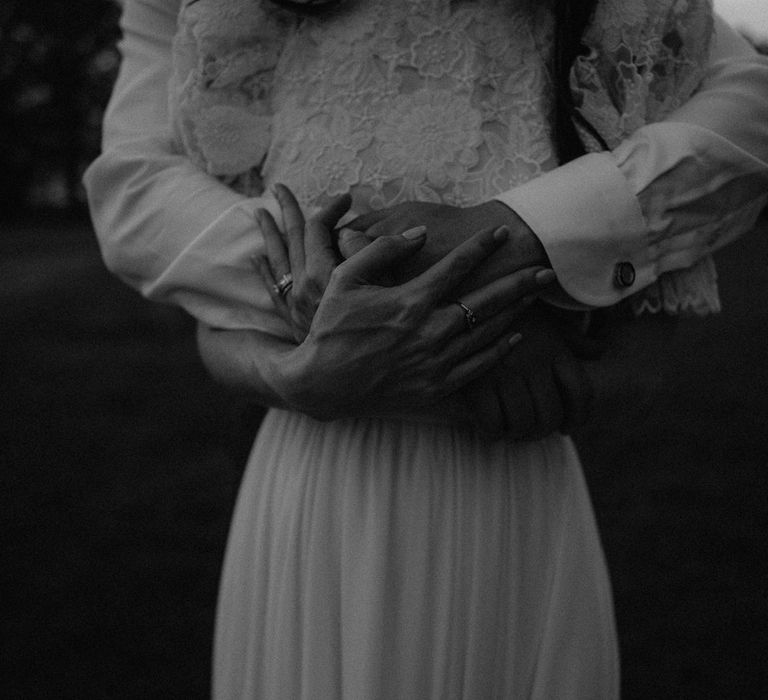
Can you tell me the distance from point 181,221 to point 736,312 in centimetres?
1008

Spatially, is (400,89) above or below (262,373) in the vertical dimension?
above

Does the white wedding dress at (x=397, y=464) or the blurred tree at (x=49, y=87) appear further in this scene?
the blurred tree at (x=49, y=87)

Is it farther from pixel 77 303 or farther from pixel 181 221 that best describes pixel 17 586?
pixel 77 303

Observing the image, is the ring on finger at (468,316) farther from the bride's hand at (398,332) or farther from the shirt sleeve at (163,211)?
the shirt sleeve at (163,211)

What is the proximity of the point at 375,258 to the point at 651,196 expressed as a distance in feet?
1.34

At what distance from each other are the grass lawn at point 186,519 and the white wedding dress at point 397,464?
250 mm

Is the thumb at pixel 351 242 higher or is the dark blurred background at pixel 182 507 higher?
the thumb at pixel 351 242

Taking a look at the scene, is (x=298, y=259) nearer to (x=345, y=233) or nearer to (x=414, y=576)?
(x=345, y=233)

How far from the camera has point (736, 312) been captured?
1073 cm

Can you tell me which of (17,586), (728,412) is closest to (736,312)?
(728,412)

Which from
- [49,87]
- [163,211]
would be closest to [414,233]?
[163,211]

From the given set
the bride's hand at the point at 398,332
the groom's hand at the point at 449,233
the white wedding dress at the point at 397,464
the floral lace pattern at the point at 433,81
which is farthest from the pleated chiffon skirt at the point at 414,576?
the floral lace pattern at the point at 433,81

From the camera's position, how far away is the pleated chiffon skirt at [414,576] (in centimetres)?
144

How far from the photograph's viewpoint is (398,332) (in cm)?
128
